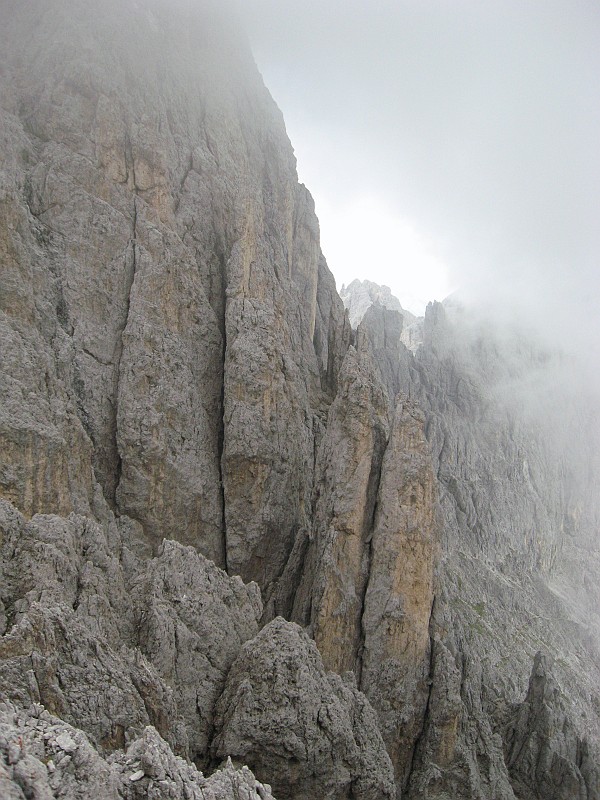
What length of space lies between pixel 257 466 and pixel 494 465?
279 feet

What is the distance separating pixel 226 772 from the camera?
55.9ft

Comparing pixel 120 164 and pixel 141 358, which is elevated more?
pixel 120 164

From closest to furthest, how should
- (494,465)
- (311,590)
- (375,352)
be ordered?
(311,590) → (375,352) → (494,465)

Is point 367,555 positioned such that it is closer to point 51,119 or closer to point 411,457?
point 411,457

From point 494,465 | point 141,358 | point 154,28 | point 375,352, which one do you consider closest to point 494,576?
point 494,465

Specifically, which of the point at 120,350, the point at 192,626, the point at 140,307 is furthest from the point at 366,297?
the point at 192,626

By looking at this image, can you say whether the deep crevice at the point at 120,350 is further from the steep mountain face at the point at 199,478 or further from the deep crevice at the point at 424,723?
the deep crevice at the point at 424,723

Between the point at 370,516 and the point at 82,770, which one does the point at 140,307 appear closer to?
the point at 370,516

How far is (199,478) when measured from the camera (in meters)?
37.1

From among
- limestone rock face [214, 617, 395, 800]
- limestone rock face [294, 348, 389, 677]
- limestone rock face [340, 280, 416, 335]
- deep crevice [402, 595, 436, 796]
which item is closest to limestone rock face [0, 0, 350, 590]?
limestone rock face [294, 348, 389, 677]

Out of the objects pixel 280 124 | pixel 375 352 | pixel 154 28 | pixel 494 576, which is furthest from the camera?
pixel 375 352

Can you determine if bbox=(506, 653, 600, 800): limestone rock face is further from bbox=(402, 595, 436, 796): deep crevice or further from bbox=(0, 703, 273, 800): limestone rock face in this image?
bbox=(0, 703, 273, 800): limestone rock face

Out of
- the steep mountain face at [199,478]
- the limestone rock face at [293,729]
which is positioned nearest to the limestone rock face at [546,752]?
the steep mountain face at [199,478]

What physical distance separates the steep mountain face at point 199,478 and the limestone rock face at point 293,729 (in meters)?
0.09
